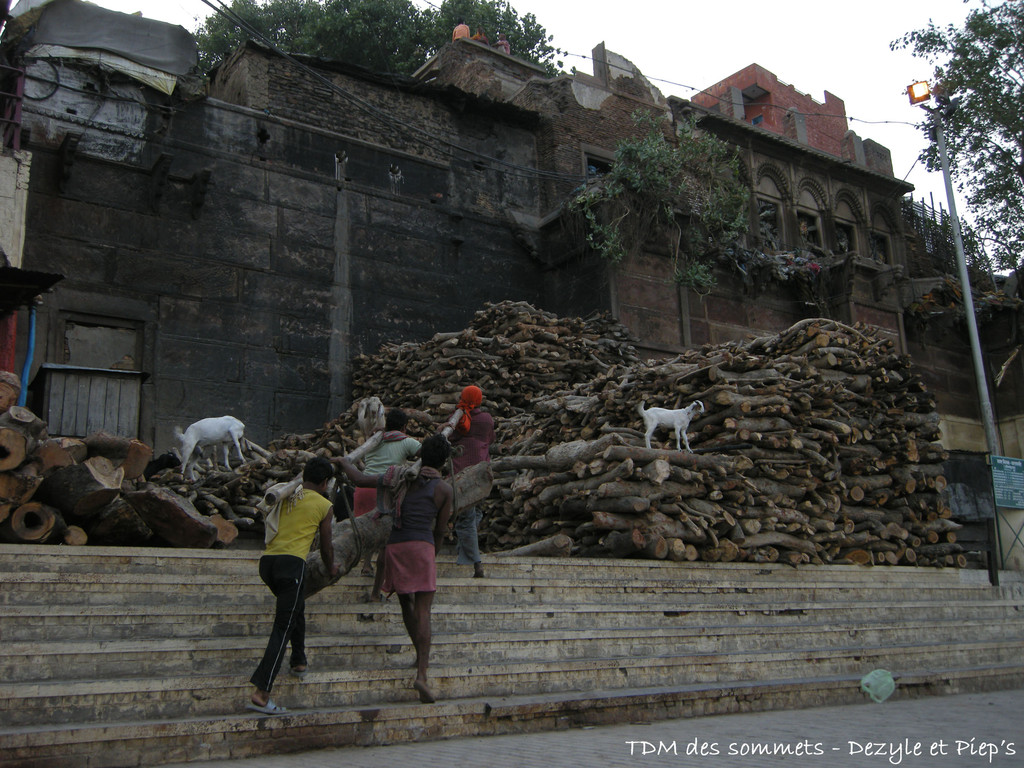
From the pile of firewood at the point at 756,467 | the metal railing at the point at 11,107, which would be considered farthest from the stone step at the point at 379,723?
the metal railing at the point at 11,107

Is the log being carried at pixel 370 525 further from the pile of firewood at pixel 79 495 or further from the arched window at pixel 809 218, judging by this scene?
the arched window at pixel 809 218

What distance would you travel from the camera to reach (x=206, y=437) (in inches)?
473

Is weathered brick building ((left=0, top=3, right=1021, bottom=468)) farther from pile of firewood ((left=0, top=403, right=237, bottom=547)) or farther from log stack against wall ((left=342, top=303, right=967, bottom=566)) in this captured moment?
pile of firewood ((left=0, top=403, right=237, bottom=547))

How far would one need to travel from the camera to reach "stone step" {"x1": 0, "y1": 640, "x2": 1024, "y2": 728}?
463 cm

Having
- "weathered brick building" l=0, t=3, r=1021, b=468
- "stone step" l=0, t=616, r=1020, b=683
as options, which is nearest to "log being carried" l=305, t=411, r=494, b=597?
"stone step" l=0, t=616, r=1020, b=683

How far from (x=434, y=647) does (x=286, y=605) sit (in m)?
1.40

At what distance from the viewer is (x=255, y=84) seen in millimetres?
17578

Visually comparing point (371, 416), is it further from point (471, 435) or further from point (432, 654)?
point (432, 654)

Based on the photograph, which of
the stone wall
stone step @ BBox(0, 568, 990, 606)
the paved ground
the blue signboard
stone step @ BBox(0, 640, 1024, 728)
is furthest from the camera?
the stone wall

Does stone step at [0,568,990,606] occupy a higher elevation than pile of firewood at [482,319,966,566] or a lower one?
lower

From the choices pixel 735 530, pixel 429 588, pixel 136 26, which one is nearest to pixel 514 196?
pixel 136 26

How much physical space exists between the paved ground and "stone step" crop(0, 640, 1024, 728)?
1.79 ft

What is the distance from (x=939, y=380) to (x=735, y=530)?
17754mm

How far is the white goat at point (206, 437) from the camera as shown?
38.8 feet
